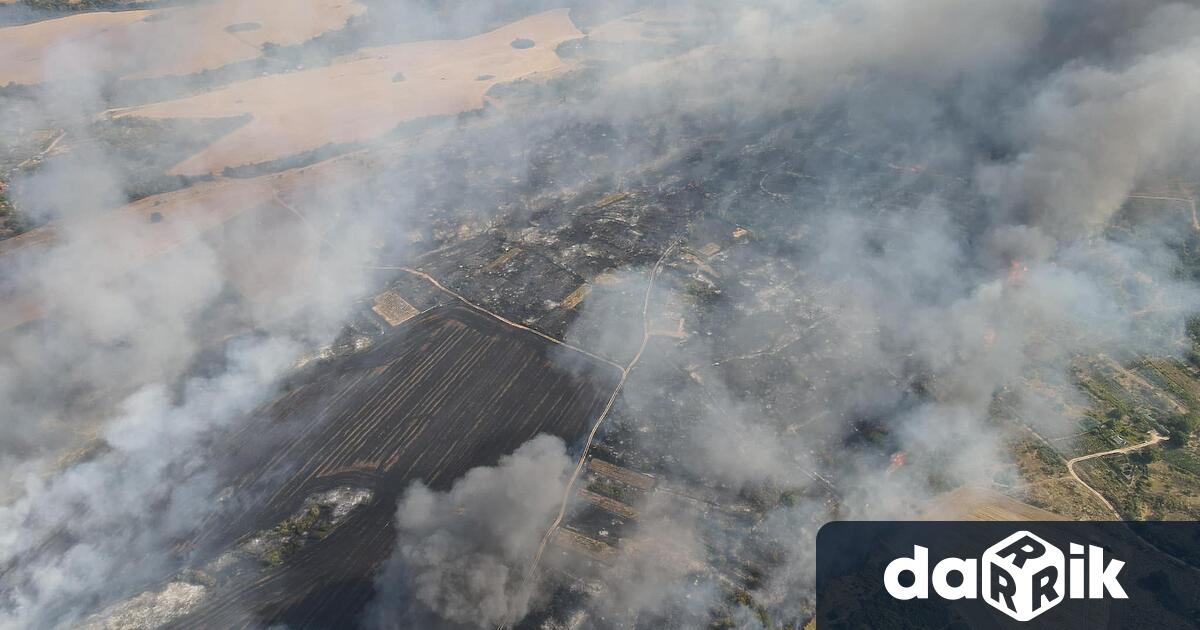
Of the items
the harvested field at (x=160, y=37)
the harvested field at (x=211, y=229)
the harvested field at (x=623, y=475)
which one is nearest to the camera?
the harvested field at (x=623, y=475)

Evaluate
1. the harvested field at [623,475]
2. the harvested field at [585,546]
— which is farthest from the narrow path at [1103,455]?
the harvested field at [585,546]

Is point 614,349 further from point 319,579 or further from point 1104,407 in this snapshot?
point 1104,407

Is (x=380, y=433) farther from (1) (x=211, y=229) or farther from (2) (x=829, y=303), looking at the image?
(2) (x=829, y=303)

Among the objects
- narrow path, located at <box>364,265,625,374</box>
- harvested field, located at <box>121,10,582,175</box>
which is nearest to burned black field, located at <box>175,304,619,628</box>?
narrow path, located at <box>364,265,625,374</box>

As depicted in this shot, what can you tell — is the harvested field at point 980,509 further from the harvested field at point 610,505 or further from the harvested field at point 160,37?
the harvested field at point 160,37

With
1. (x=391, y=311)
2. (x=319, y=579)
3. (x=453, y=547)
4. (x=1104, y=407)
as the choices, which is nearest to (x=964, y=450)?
(x=1104, y=407)
